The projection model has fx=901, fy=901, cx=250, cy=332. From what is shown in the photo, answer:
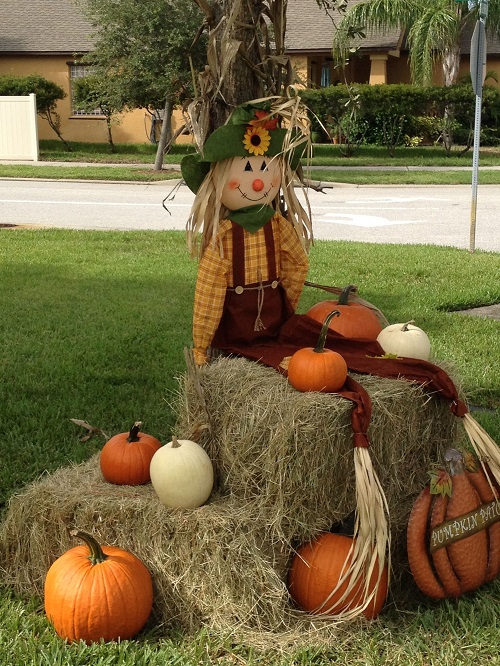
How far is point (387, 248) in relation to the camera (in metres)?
10.3

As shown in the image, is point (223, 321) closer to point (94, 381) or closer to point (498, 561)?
point (498, 561)

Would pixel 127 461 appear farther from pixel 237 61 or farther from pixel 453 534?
pixel 237 61

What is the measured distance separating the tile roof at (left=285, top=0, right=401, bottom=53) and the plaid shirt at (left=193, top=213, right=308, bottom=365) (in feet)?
84.1

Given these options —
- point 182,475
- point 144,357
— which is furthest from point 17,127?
point 182,475

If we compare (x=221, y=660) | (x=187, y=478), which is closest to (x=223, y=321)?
(x=187, y=478)

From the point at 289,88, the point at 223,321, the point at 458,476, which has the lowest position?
the point at 458,476

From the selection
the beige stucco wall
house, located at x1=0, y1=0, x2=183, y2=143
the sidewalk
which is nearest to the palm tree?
the sidewalk

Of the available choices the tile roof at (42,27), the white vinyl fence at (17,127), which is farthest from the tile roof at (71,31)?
the white vinyl fence at (17,127)

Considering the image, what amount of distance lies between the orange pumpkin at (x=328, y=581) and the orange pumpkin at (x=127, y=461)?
2.28 ft

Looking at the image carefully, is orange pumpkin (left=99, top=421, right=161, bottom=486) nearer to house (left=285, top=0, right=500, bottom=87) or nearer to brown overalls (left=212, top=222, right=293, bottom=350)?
brown overalls (left=212, top=222, right=293, bottom=350)

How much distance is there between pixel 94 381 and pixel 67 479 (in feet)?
6.37

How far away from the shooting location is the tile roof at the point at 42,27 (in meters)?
30.3

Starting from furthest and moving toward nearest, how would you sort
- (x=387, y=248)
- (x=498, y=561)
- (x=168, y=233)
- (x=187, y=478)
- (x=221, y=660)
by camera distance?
(x=168, y=233)
(x=387, y=248)
(x=498, y=561)
(x=187, y=478)
(x=221, y=660)

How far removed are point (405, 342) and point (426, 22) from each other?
24450 millimetres
